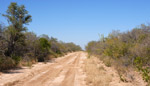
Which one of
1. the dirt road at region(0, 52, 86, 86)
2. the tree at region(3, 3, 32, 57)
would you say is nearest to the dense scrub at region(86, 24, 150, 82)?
the dirt road at region(0, 52, 86, 86)

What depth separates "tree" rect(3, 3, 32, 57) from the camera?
1776 cm

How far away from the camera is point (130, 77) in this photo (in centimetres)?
1041

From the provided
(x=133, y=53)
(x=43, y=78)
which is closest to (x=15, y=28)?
(x=43, y=78)

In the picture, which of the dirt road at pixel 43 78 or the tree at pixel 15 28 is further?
the tree at pixel 15 28

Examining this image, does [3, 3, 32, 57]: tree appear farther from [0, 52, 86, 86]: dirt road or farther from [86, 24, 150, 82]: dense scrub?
[86, 24, 150, 82]: dense scrub

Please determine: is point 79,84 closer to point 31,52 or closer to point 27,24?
point 27,24

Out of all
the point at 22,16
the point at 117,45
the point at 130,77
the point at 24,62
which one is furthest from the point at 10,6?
the point at 130,77

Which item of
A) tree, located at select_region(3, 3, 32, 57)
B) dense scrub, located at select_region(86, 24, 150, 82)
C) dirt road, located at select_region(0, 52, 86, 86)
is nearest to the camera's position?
dirt road, located at select_region(0, 52, 86, 86)

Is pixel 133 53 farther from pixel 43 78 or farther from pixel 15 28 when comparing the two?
pixel 15 28

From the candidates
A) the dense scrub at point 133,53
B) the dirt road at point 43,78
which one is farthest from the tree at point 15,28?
the dense scrub at point 133,53

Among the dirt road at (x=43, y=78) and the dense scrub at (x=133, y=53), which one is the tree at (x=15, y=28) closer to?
the dirt road at (x=43, y=78)

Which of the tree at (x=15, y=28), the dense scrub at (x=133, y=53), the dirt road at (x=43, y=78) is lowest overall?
the dirt road at (x=43, y=78)

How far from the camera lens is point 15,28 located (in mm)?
18500

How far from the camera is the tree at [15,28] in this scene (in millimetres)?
17763
